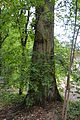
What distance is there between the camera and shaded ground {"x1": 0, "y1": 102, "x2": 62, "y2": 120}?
283 centimetres

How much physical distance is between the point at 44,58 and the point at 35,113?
1212 millimetres

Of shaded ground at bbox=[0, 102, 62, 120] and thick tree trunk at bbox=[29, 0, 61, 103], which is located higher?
thick tree trunk at bbox=[29, 0, 61, 103]

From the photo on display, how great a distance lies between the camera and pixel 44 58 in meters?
3.08

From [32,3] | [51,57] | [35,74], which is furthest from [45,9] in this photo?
[35,74]

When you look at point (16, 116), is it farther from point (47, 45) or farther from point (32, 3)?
point (32, 3)

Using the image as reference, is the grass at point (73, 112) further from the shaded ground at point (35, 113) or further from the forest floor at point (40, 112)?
the shaded ground at point (35, 113)

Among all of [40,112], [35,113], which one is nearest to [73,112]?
[40,112]

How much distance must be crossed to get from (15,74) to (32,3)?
155 cm

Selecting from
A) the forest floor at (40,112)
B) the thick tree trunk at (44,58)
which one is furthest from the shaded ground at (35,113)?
the thick tree trunk at (44,58)

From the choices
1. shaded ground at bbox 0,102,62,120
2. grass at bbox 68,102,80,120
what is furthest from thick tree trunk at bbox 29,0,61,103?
grass at bbox 68,102,80,120

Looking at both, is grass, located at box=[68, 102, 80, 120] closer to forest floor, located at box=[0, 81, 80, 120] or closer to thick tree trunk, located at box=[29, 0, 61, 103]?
forest floor, located at box=[0, 81, 80, 120]

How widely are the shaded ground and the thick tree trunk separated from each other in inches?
8.1

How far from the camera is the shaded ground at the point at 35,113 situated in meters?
2.83

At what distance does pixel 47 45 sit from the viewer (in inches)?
128
